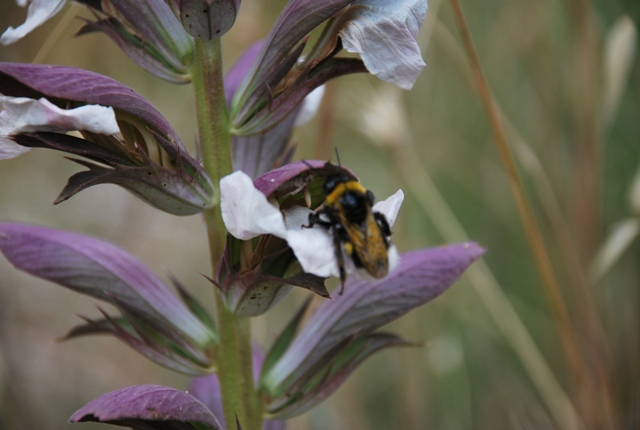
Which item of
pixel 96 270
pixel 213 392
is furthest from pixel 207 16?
pixel 213 392

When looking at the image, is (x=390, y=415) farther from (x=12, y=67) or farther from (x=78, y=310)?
(x=12, y=67)

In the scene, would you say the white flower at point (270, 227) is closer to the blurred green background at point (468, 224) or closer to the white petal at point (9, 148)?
the white petal at point (9, 148)

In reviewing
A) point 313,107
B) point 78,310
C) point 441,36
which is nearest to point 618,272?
point 441,36

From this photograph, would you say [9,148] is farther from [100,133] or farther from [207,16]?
[207,16]

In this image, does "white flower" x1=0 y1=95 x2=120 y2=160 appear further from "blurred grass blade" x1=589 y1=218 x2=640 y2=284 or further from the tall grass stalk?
"blurred grass blade" x1=589 y1=218 x2=640 y2=284

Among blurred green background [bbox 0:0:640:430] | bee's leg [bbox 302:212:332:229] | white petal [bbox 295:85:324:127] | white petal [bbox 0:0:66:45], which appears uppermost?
white petal [bbox 0:0:66:45]

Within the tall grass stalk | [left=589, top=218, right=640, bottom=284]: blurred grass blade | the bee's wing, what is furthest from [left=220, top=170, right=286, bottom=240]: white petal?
[left=589, top=218, right=640, bottom=284]: blurred grass blade
